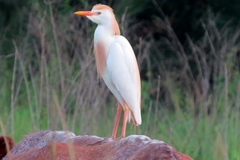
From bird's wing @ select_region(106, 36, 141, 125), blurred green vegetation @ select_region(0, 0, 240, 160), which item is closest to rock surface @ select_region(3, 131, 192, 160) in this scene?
bird's wing @ select_region(106, 36, 141, 125)

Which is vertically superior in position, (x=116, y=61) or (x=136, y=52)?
(x=116, y=61)

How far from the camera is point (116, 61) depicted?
3736 mm

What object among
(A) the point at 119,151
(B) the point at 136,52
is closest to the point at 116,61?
(A) the point at 119,151

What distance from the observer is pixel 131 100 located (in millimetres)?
3754

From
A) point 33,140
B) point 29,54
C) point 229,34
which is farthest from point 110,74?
point 229,34

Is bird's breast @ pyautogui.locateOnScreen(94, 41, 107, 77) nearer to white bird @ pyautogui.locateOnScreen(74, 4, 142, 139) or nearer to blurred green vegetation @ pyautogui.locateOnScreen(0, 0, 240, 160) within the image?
white bird @ pyautogui.locateOnScreen(74, 4, 142, 139)

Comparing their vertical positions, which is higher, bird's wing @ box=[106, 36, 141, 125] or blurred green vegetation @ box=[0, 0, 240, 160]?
bird's wing @ box=[106, 36, 141, 125]

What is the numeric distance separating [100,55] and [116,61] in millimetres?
122

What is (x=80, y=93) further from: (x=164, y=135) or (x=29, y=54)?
(x=29, y=54)

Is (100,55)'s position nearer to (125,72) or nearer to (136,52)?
(125,72)

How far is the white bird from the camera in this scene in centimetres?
366

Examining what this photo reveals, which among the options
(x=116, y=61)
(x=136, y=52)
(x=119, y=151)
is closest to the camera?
(x=119, y=151)

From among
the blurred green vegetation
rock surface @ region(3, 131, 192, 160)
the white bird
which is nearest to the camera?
rock surface @ region(3, 131, 192, 160)

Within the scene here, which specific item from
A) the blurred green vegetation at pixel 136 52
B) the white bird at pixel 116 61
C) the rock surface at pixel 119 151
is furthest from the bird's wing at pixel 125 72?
the rock surface at pixel 119 151
